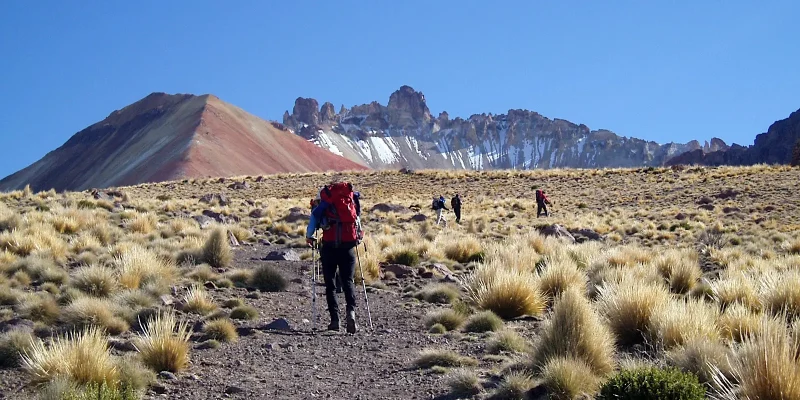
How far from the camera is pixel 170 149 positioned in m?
107

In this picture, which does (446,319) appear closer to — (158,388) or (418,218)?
(158,388)

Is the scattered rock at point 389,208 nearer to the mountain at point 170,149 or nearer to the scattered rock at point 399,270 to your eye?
the scattered rock at point 399,270

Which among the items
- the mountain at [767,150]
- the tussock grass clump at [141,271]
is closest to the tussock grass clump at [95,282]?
the tussock grass clump at [141,271]

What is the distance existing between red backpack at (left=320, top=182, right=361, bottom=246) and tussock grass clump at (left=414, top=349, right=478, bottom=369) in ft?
7.64

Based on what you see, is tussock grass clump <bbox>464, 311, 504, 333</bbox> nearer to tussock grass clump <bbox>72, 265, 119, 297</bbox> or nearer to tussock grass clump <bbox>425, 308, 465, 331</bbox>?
tussock grass clump <bbox>425, 308, 465, 331</bbox>

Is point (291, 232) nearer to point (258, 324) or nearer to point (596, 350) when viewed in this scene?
point (258, 324)

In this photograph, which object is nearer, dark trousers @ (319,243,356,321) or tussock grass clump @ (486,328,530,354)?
tussock grass clump @ (486,328,530,354)

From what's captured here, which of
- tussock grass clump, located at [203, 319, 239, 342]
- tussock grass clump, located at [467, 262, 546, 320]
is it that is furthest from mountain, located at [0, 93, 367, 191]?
tussock grass clump, located at [203, 319, 239, 342]

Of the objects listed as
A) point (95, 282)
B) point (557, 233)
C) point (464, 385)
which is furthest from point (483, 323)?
point (557, 233)

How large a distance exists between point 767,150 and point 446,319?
5385 inches

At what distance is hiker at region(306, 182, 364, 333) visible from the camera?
811cm

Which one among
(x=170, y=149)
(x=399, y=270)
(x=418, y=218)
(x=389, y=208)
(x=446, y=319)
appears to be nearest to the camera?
(x=446, y=319)

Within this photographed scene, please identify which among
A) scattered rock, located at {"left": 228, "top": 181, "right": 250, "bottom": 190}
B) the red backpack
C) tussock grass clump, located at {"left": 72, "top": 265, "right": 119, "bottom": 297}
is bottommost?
tussock grass clump, located at {"left": 72, "top": 265, "right": 119, "bottom": 297}

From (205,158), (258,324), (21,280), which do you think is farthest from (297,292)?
(205,158)
